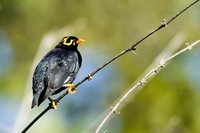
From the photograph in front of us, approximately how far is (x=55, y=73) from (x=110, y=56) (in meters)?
13.3

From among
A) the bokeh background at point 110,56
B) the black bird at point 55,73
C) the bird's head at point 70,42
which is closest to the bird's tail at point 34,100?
the black bird at point 55,73

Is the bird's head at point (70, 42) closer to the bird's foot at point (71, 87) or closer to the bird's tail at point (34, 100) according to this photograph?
the bird's foot at point (71, 87)

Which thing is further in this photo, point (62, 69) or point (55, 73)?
point (62, 69)

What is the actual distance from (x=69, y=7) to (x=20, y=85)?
3349 millimetres

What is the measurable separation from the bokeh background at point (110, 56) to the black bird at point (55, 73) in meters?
6.21

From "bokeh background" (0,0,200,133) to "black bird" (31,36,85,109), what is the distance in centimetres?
621

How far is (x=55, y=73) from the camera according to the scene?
829cm

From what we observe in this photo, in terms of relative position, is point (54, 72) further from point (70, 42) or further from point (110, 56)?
point (110, 56)

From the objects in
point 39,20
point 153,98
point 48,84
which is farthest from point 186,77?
point 48,84

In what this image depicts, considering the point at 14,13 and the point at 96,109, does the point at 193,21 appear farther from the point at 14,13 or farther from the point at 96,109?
the point at 14,13

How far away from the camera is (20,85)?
20.4 metres

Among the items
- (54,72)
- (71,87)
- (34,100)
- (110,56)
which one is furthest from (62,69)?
(110,56)

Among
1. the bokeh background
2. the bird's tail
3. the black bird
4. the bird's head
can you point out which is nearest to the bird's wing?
the black bird

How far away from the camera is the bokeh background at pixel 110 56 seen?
58.9 feet
